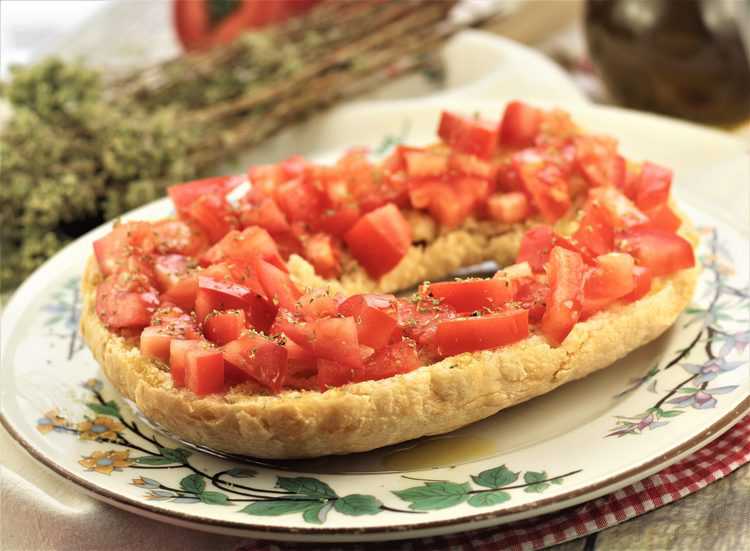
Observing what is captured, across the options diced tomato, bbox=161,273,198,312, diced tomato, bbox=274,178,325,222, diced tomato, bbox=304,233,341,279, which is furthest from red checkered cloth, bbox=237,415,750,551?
diced tomato, bbox=274,178,325,222

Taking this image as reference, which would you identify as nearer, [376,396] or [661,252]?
[376,396]

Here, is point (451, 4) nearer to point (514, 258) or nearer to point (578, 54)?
point (578, 54)

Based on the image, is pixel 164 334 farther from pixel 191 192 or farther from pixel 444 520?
pixel 444 520

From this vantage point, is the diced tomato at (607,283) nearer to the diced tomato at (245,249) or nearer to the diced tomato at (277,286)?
the diced tomato at (277,286)

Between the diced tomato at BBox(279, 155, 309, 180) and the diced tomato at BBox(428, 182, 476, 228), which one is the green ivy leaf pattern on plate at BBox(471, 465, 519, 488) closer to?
the diced tomato at BBox(428, 182, 476, 228)

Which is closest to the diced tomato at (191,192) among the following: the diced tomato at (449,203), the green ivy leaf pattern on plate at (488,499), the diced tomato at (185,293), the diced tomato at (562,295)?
the diced tomato at (185,293)

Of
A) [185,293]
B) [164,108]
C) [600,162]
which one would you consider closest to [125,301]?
[185,293]
